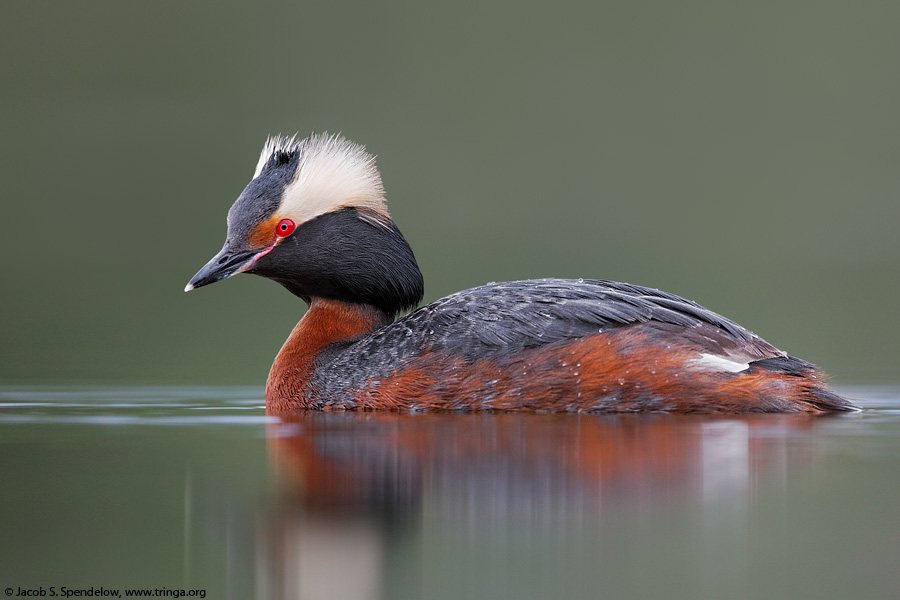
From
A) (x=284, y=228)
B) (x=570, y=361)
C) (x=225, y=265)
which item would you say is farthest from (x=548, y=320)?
(x=225, y=265)

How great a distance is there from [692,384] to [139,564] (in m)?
4.29

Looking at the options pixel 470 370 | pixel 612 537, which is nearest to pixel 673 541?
pixel 612 537

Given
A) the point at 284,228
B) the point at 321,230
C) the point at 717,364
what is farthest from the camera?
the point at 321,230

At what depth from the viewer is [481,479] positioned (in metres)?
4.80

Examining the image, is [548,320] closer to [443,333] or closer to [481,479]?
[443,333]

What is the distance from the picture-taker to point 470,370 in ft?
24.5

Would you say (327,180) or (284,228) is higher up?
(327,180)

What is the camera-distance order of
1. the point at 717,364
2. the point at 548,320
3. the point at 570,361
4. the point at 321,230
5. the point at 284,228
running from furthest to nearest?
the point at 321,230 < the point at 284,228 < the point at 548,320 < the point at 570,361 < the point at 717,364

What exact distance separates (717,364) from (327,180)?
113 inches

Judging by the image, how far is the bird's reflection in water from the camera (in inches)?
147

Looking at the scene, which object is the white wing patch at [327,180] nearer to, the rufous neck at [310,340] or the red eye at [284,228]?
the red eye at [284,228]

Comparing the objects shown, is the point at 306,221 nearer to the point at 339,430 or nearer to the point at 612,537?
the point at 339,430

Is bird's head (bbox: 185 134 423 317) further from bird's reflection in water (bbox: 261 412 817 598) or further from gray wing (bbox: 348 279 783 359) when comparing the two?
bird's reflection in water (bbox: 261 412 817 598)

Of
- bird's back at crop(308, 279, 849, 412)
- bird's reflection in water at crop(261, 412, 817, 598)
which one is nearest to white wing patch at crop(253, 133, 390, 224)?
bird's back at crop(308, 279, 849, 412)
